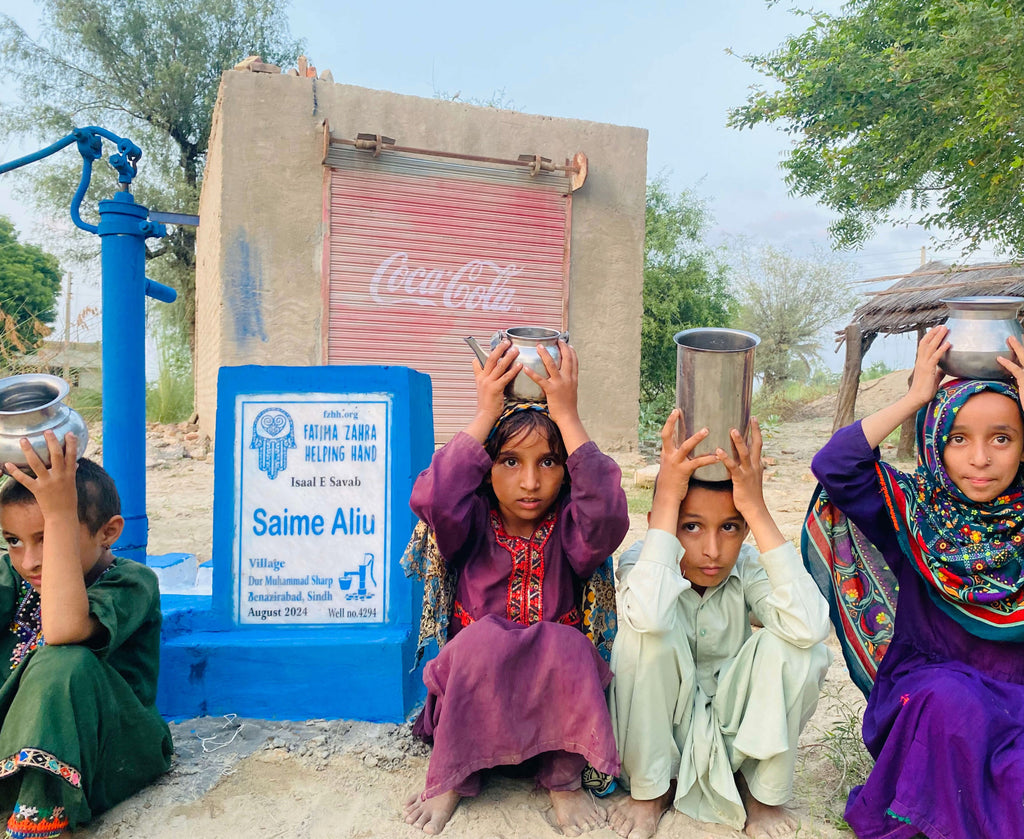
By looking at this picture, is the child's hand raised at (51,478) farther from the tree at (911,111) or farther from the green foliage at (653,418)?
the green foliage at (653,418)

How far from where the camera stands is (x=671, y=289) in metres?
14.5

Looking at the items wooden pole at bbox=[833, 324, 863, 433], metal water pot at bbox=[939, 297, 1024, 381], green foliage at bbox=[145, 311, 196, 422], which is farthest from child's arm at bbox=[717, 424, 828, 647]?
green foliage at bbox=[145, 311, 196, 422]

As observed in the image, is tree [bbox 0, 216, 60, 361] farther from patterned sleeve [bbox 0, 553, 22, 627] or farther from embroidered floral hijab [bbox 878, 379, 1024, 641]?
embroidered floral hijab [bbox 878, 379, 1024, 641]

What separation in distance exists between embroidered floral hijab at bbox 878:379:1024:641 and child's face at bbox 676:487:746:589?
17.1 inches

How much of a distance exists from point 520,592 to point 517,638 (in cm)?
23

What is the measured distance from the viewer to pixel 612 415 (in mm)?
10320

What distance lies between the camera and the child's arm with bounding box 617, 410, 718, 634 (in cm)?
198

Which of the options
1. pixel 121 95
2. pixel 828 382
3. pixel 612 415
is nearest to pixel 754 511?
pixel 612 415

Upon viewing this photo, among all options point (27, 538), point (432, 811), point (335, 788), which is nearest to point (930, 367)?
point (432, 811)

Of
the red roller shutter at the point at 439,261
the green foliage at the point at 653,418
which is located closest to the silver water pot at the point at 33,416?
the red roller shutter at the point at 439,261

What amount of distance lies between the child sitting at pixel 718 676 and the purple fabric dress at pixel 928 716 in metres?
0.21

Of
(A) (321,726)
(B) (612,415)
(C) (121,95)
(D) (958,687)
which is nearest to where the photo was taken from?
(D) (958,687)

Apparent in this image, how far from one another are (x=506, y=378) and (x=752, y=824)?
53.5 inches

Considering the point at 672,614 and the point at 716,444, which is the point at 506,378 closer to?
the point at 716,444
